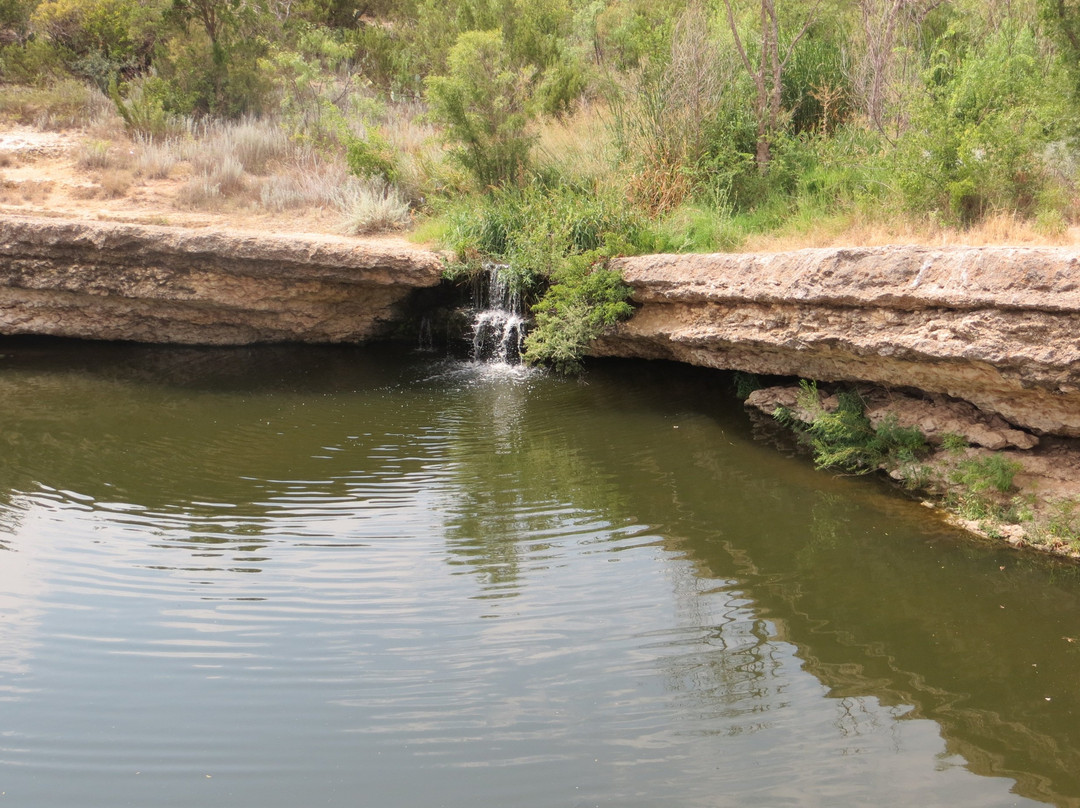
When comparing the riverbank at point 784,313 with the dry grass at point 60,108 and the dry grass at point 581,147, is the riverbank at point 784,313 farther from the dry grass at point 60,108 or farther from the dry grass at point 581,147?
the dry grass at point 60,108

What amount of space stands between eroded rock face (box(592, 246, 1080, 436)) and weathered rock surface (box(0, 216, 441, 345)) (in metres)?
3.63

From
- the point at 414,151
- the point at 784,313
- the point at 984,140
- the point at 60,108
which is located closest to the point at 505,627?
the point at 784,313

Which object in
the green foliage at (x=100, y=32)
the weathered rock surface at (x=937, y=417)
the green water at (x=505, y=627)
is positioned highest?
the green foliage at (x=100, y=32)

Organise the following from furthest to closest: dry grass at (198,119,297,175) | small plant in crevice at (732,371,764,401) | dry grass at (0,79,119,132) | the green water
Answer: dry grass at (0,79,119,132) < dry grass at (198,119,297,175) < small plant in crevice at (732,371,764,401) < the green water

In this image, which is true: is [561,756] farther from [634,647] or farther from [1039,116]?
[1039,116]

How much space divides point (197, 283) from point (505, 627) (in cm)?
734

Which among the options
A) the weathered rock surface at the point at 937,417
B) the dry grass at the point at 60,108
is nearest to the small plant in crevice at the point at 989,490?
the weathered rock surface at the point at 937,417

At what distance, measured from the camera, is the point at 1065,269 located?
5840mm

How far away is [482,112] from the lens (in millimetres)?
12414

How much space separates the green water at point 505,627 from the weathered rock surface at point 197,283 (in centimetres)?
253

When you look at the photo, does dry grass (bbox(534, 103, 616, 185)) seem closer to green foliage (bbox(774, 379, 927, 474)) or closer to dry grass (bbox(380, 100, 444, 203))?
dry grass (bbox(380, 100, 444, 203))

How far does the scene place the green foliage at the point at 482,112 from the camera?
40.2 ft

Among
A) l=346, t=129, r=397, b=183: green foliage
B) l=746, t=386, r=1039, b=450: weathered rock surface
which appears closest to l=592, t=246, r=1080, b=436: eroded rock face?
l=746, t=386, r=1039, b=450: weathered rock surface

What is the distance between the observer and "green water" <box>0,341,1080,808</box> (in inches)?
159
